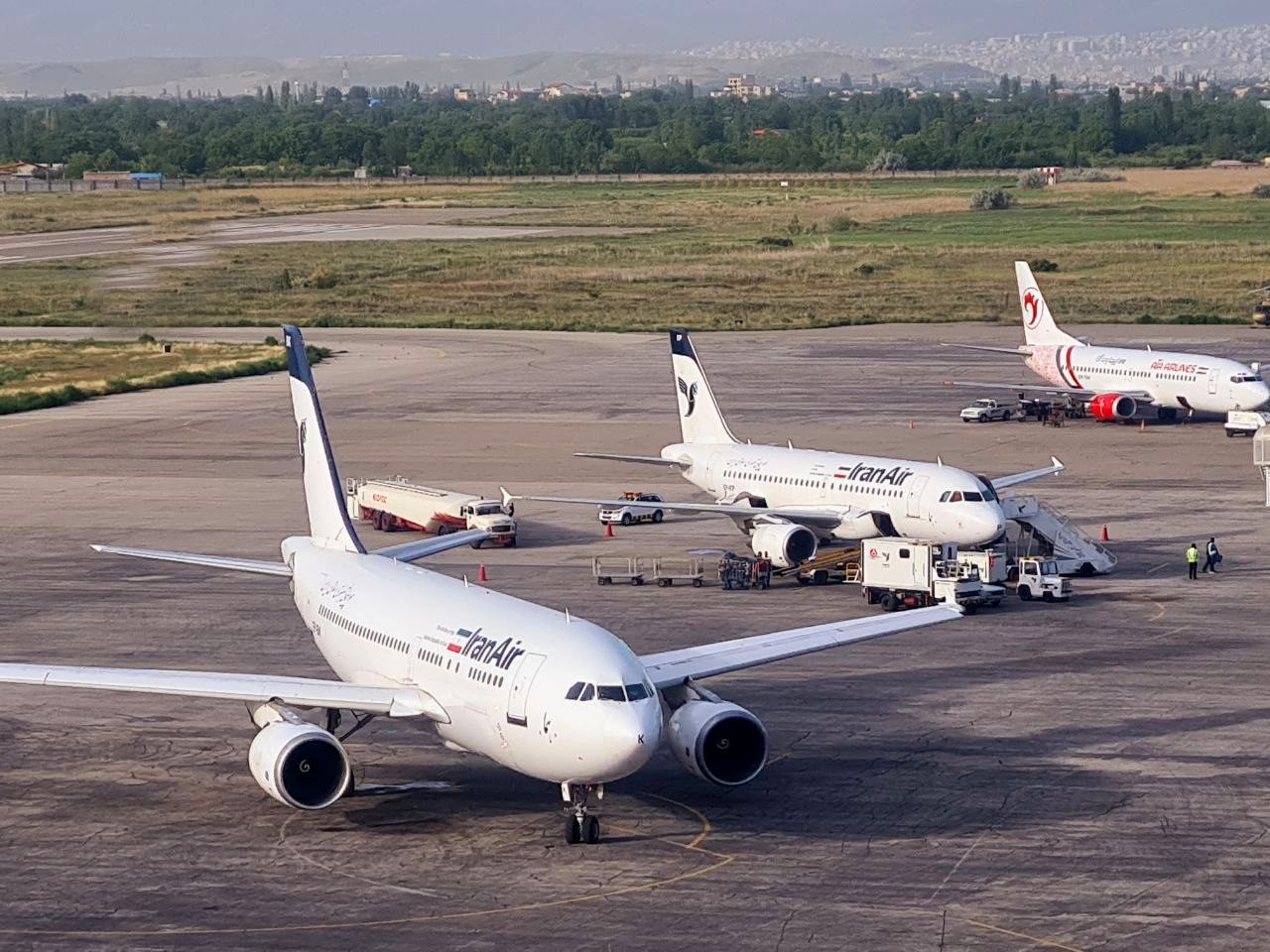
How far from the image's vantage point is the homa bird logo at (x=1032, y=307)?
10825cm

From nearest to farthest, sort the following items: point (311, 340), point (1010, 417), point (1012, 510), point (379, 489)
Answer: point (1012, 510), point (379, 489), point (1010, 417), point (311, 340)

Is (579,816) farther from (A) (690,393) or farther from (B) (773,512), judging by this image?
(A) (690,393)

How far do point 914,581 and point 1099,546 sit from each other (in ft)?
31.6

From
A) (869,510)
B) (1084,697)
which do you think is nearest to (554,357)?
(869,510)

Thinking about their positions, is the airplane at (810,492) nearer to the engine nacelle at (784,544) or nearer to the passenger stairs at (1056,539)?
the engine nacelle at (784,544)

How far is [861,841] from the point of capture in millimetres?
36531

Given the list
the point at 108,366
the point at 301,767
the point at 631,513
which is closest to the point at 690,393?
the point at 631,513

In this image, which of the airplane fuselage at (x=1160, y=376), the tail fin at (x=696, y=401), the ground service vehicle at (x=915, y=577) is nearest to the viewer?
the ground service vehicle at (x=915, y=577)

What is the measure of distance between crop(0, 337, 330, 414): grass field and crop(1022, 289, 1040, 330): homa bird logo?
4727 cm

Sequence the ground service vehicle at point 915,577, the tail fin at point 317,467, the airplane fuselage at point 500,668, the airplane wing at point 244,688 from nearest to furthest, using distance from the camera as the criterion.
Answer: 1. the airplane fuselage at point 500,668
2. the airplane wing at point 244,688
3. the tail fin at point 317,467
4. the ground service vehicle at point 915,577

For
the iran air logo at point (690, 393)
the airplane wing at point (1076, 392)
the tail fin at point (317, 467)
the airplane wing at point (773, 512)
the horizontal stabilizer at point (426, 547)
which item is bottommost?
the airplane wing at point (1076, 392)

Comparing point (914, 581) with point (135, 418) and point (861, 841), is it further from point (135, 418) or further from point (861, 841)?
point (135, 418)

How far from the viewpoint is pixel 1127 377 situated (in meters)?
102

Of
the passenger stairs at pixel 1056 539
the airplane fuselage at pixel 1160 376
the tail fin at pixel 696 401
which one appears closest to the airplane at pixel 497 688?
the passenger stairs at pixel 1056 539
